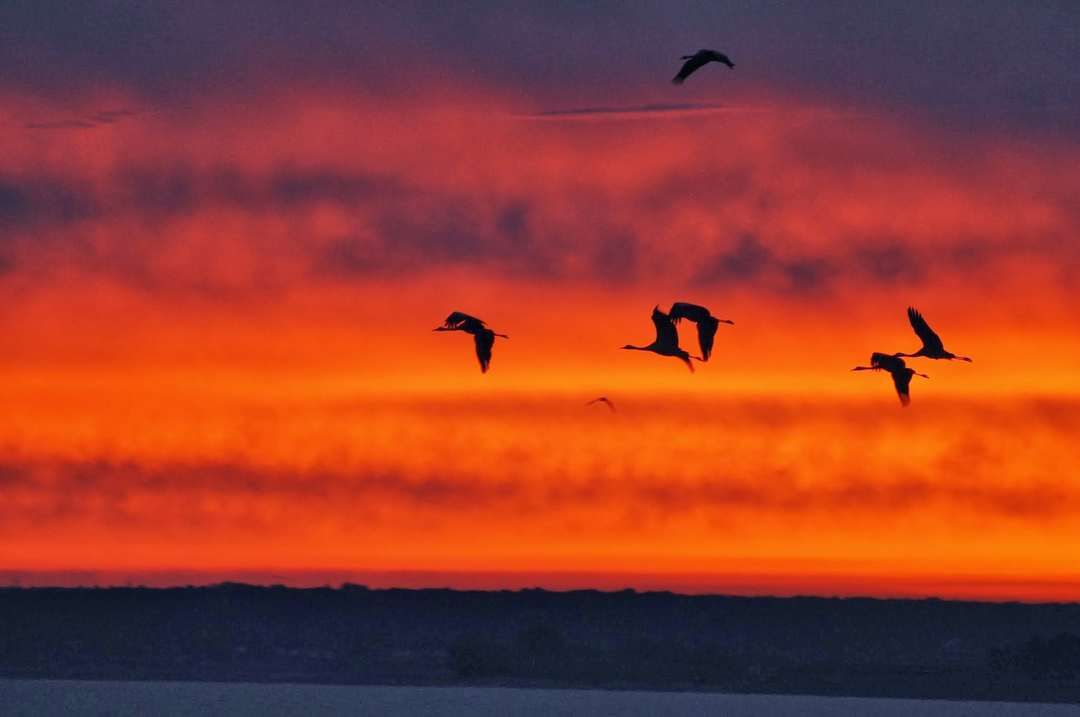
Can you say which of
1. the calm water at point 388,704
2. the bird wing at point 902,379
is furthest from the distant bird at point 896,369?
the calm water at point 388,704

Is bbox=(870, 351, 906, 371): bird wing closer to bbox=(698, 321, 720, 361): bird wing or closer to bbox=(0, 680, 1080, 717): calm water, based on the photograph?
bbox=(698, 321, 720, 361): bird wing

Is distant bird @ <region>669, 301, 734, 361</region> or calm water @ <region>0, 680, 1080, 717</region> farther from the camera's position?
calm water @ <region>0, 680, 1080, 717</region>

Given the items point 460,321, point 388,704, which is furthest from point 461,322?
point 388,704

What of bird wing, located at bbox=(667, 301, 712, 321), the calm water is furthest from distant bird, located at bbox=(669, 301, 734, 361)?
the calm water

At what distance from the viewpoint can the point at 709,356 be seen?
45312 mm

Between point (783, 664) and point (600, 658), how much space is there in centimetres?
1215

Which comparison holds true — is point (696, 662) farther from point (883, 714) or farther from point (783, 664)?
point (883, 714)

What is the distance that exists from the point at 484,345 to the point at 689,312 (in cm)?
443

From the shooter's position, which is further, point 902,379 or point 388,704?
point 388,704

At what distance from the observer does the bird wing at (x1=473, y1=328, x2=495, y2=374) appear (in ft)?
147

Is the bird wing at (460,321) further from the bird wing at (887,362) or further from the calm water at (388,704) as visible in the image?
the calm water at (388,704)

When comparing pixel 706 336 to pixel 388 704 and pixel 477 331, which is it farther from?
pixel 388 704

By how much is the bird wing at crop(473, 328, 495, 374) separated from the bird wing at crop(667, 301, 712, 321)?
157 inches

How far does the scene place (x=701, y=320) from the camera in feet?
151
